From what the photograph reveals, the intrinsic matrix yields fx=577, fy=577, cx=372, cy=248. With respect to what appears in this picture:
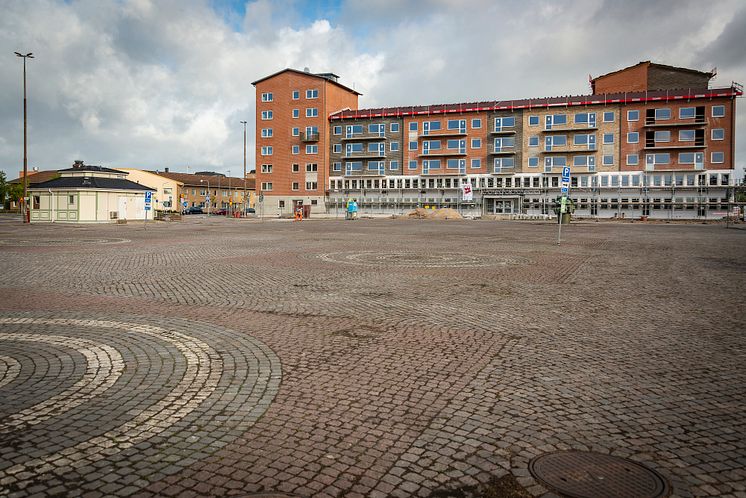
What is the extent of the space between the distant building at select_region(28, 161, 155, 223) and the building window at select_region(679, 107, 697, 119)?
6464cm

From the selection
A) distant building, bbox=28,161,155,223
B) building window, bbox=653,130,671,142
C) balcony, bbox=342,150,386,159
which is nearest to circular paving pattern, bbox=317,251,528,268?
distant building, bbox=28,161,155,223

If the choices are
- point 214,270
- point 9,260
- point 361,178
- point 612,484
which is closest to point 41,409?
point 612,484

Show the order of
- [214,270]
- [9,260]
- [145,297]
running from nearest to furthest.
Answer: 1. [145,297]
2. [214,270]
3. [9,260]

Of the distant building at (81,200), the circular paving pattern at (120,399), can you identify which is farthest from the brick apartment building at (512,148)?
the circular paving pattern at (120,399)

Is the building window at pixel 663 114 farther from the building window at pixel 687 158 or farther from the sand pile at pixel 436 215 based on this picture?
the sand pile at pixel 436 215

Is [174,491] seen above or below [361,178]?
below

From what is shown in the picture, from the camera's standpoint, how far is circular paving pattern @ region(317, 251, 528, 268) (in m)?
15.4

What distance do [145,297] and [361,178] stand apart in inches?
3114

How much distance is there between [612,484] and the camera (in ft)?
11.0

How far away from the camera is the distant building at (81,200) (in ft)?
157

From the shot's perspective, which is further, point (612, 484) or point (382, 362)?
point (382, 362)

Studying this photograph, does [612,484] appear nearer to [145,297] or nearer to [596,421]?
[596,421]

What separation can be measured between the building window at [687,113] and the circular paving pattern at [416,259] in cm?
6659

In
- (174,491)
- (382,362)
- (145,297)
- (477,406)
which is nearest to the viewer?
(174,491)
